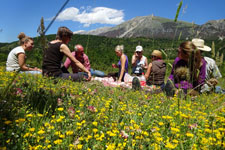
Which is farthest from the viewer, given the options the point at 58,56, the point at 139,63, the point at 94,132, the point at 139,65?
the point at 139,63

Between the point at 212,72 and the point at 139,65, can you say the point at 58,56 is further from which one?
the point at 212,72

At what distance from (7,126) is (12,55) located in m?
5.06

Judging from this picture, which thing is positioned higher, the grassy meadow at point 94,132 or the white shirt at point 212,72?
the white shirt at point 212,72

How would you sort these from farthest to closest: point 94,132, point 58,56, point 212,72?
1. point 58,56
2. point 212,72
3. point 94,132

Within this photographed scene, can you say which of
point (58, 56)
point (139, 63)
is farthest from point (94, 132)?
point (139, 63)

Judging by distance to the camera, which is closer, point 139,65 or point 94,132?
point 94,132

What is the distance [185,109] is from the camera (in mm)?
2818

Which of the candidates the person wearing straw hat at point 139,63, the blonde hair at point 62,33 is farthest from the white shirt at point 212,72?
the blonde hair at point 62,33

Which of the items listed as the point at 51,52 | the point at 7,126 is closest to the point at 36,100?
the point at 7,126

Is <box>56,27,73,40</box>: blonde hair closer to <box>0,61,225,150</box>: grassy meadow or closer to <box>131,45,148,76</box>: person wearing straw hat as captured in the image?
<box>0,61,225,150</box>: grassy meadow

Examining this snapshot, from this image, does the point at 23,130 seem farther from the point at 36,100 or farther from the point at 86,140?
the point at 36,100

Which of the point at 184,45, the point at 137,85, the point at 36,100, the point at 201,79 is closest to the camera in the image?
the point at 36,100

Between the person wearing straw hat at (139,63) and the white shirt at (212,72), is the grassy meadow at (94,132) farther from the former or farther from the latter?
the person wearing straw hat at (139,63)

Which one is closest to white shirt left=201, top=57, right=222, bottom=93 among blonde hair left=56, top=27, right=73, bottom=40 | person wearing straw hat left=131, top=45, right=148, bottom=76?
person wearing straw hat left=131, top=45, right=148, bottom=76
